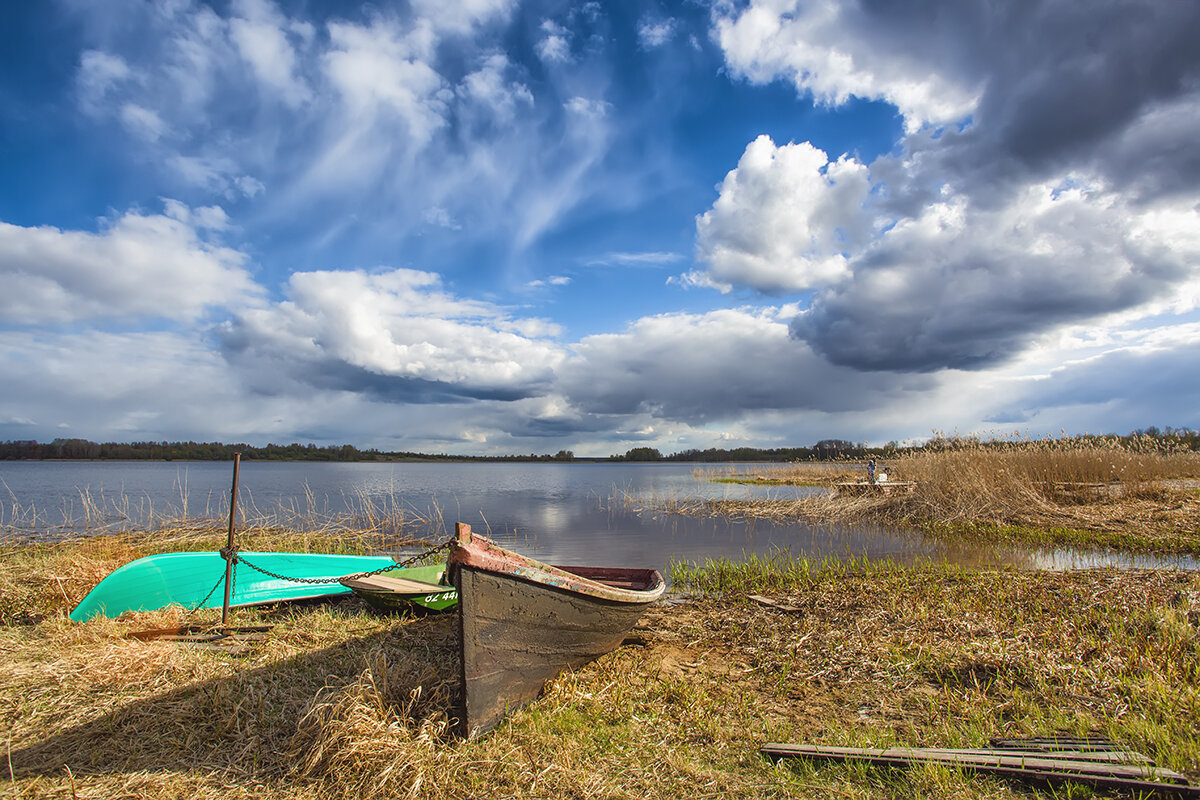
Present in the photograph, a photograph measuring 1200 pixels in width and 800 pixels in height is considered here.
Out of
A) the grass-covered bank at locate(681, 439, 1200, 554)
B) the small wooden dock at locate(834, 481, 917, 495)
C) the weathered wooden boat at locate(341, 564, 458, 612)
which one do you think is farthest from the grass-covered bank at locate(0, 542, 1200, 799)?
the small wooden dock at locate(834, 481, 917, 495)

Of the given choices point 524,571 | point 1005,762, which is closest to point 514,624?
point 524,571

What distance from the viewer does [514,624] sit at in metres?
5.17

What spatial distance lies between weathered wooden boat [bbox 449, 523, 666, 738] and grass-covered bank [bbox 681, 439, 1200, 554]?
1532cm

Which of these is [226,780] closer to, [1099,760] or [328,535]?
[1099,760]

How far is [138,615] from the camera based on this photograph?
7676 mm

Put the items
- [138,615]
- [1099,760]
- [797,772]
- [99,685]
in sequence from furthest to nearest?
1. [138,615]
2. [99,685]
3. [797,772]
4. [1099,760]

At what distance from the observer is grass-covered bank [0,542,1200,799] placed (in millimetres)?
4141

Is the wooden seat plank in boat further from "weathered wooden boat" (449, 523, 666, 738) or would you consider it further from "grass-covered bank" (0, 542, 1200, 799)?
"weathered wooden boat" (449, 523, 666, 738)

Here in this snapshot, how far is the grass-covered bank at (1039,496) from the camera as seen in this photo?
16.5 m

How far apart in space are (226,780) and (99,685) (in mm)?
2354

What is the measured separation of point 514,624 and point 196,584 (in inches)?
250

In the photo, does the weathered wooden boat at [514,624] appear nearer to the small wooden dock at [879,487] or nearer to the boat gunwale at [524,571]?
the boat gunwale at [524,571]

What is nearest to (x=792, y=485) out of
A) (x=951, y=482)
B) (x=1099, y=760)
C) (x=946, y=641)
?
(x=951, y=482)

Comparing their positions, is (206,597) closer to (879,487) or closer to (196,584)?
(196,584)
